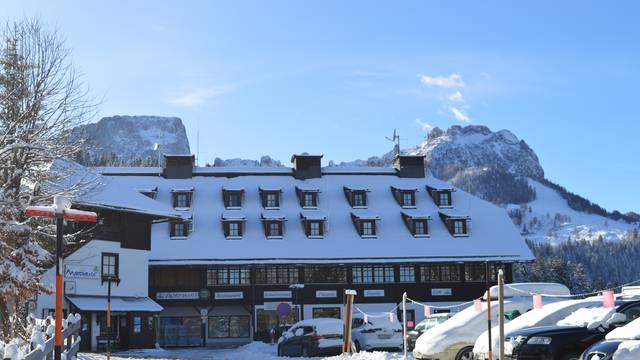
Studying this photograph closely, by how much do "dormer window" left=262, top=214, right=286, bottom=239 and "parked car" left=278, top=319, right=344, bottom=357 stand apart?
22.4 m

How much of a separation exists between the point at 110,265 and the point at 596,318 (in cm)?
3007

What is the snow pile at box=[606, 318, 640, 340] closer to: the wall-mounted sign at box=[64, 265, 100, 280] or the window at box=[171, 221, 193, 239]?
the wall-mounted sign at box=[64, 265, 100, 280]

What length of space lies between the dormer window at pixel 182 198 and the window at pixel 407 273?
1437cm

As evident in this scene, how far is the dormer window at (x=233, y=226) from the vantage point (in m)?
51.1

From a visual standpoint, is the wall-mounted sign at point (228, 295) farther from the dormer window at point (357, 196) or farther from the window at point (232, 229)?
the dormer window at point (357, 196)

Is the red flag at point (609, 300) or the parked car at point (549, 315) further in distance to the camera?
the parked car at point (549, 315)

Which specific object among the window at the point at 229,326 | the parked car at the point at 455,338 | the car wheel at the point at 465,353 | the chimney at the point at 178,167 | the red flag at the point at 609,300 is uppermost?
the chimney at the point at 178,167

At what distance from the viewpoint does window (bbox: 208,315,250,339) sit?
50562 millimetres

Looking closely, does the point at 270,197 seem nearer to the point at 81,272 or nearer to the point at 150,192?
the point at 150,192

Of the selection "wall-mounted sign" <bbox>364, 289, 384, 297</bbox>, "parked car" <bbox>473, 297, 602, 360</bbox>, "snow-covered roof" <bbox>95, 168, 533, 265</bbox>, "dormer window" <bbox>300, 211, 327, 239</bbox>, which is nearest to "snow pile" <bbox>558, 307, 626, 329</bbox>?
"parked car" <bbox>473, 297, 602, 360</bbox>

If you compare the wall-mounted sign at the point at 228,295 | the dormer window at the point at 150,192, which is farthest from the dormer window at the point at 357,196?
the dormer window at the point at 150,192

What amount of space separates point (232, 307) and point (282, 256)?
15.7ft

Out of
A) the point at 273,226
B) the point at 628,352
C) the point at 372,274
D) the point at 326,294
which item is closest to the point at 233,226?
the point at 273,226

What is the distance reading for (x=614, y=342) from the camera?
12.9m
